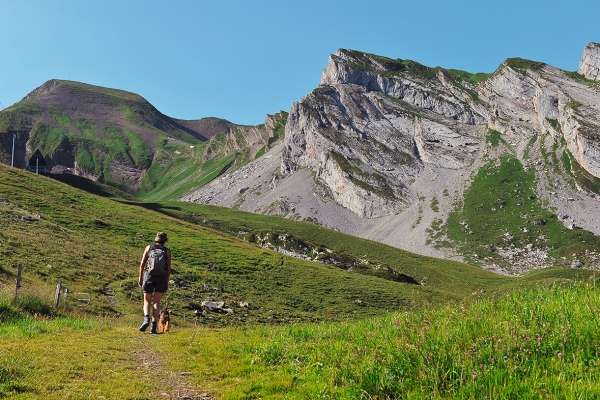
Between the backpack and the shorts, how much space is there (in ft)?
0.73

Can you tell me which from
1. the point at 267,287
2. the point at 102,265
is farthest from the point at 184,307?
the point at 267,287

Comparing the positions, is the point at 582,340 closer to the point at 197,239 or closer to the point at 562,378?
the point at 562,378

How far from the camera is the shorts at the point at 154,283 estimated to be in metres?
15.7

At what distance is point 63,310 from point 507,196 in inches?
8216

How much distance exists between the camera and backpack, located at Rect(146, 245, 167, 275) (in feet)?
51.2

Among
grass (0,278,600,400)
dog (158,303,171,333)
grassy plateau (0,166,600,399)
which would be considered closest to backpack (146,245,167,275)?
dog (158,303,171,333)

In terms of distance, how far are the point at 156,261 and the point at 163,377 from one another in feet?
24.0

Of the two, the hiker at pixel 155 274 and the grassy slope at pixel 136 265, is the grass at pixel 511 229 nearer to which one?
the grassy slope at pixel 136 265

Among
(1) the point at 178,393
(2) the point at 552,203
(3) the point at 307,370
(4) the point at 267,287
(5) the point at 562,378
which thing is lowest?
(4) the point at 267,287

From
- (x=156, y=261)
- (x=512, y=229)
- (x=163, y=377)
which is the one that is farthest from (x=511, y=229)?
(x=163, y=377)

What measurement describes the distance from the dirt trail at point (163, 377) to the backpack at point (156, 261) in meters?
→ 3.65

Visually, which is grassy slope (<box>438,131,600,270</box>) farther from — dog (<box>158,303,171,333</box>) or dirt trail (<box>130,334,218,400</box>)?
dirt trail (<box>130,334,218,400</box>)

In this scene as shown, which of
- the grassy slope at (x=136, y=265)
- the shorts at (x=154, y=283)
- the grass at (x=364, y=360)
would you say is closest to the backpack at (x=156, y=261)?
the shorts at (x=154, y=283)

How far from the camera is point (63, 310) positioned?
22422 millimetres
